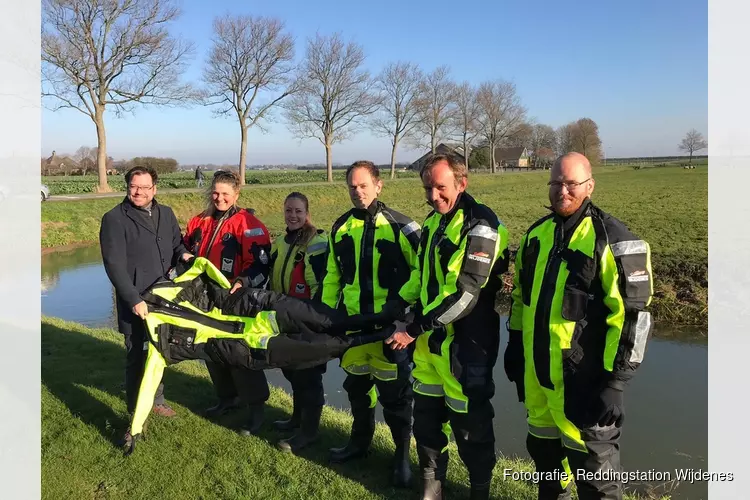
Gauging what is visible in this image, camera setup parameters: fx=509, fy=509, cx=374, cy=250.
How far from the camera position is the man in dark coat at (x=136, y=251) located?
439 centimetres

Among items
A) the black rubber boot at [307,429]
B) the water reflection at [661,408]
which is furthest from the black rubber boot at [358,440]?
the water reflection at [661,408]

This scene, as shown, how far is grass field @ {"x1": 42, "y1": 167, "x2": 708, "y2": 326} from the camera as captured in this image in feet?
32.0

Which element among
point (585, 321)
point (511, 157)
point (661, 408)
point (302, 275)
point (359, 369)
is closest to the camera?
point (585, 321)

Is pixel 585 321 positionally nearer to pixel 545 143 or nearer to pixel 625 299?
pixel 625 299

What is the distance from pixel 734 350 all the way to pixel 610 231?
18.5ft

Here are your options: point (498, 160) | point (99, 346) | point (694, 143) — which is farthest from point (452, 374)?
point (498, 160)

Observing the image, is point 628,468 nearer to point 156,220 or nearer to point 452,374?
point 452,374

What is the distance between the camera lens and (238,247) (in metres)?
4.81

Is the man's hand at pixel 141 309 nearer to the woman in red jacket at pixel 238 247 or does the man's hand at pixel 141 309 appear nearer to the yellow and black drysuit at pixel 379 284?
the woman in red jacket at pixel 238 247

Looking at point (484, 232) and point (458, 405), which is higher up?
point (484, 232)

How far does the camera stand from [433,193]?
11.3ft

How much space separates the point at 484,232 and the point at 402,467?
2.05 metres

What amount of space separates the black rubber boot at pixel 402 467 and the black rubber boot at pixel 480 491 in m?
0.63

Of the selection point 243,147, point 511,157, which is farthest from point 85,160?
point 511,157
